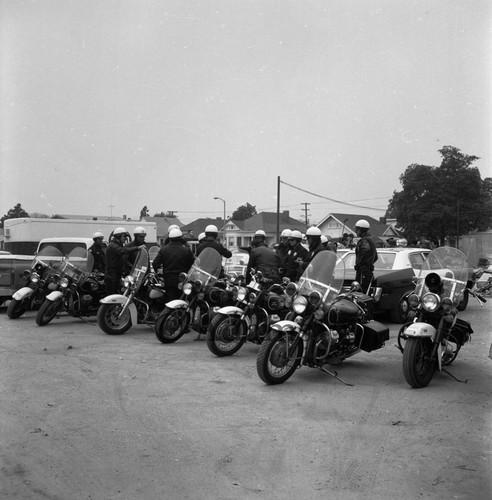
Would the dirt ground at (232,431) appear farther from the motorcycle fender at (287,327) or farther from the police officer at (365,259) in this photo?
the police officer at (365,259)

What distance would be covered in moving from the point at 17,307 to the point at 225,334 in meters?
5.83

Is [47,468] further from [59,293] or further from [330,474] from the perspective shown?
[59,293]

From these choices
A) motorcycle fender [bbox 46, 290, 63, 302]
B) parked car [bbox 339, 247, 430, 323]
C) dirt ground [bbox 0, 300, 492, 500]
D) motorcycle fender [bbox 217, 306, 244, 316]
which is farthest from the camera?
parked car [bbox 339, 247, 430, 323]

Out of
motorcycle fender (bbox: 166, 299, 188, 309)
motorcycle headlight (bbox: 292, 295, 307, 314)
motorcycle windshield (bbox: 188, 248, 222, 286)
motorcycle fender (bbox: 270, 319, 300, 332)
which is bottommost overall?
motorcycle fender (bbox: 166, 299, 188, 309)

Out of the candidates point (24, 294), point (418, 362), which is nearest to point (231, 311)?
point (418, 362)

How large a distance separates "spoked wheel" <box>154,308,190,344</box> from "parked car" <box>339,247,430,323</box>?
11.4 ft

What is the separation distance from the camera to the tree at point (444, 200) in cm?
3856

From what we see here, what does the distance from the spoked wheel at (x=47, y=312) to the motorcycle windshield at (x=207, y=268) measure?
126 inches

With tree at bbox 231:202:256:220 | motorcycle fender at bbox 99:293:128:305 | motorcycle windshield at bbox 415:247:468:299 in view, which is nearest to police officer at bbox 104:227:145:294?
motorcycle fender at bbox 99:293:128:305

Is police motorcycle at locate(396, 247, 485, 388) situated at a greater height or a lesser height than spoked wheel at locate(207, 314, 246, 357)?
greater

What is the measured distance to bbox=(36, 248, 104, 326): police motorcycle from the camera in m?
11.3

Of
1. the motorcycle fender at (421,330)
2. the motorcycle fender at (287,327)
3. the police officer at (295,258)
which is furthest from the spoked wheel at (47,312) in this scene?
the motorcycle fender at (421,330)

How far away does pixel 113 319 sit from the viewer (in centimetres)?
1027

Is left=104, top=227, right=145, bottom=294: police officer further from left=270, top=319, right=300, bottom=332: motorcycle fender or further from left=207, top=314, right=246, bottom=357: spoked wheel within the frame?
left=270, top=319, right=300, bottom=332: motorcycle fender
